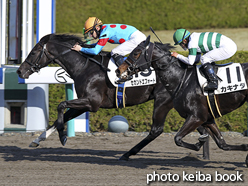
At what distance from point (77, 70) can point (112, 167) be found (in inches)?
59.3

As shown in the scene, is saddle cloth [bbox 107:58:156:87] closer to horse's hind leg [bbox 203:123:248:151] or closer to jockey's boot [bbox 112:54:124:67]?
jockey's boot [bbox 112:54:124:67]

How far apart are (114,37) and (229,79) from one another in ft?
5.88

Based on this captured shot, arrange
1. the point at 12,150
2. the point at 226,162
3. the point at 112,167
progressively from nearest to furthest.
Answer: the point at 112,167, the point at 226,162, the point at 12,150

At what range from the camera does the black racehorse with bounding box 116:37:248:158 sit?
4941 mm

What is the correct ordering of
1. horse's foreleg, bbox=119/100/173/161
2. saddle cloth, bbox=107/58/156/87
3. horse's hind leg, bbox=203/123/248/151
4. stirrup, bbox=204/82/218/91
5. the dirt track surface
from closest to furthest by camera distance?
the dirt track surface, stirrup, bbox=204/82/218/91, horse's hind leg, bbox=203/123/248/151, saddle cloth, bbox=107/58/156/87, horse's foreleg, bbox=119/100/173/161

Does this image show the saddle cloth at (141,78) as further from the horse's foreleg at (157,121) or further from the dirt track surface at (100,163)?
the dirt track surface at (100,163)

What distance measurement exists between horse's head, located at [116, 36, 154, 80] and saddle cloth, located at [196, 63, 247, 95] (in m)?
0.67

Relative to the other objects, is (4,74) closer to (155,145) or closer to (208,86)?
(155,145)

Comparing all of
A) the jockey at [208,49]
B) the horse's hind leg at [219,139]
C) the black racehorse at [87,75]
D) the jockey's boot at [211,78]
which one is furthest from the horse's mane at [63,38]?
the horse's hind leg at [219,139]

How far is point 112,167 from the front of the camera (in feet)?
17.2

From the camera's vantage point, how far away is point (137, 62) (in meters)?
4.98

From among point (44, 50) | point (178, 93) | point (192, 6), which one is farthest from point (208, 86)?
point (192, 6)

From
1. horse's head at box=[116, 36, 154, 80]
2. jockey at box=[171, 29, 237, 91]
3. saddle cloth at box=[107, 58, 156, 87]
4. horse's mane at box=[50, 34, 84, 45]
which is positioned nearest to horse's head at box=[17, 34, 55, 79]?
horse's mane at box=[50, 34, 84, 45]

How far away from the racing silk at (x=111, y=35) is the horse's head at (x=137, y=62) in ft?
2.75
